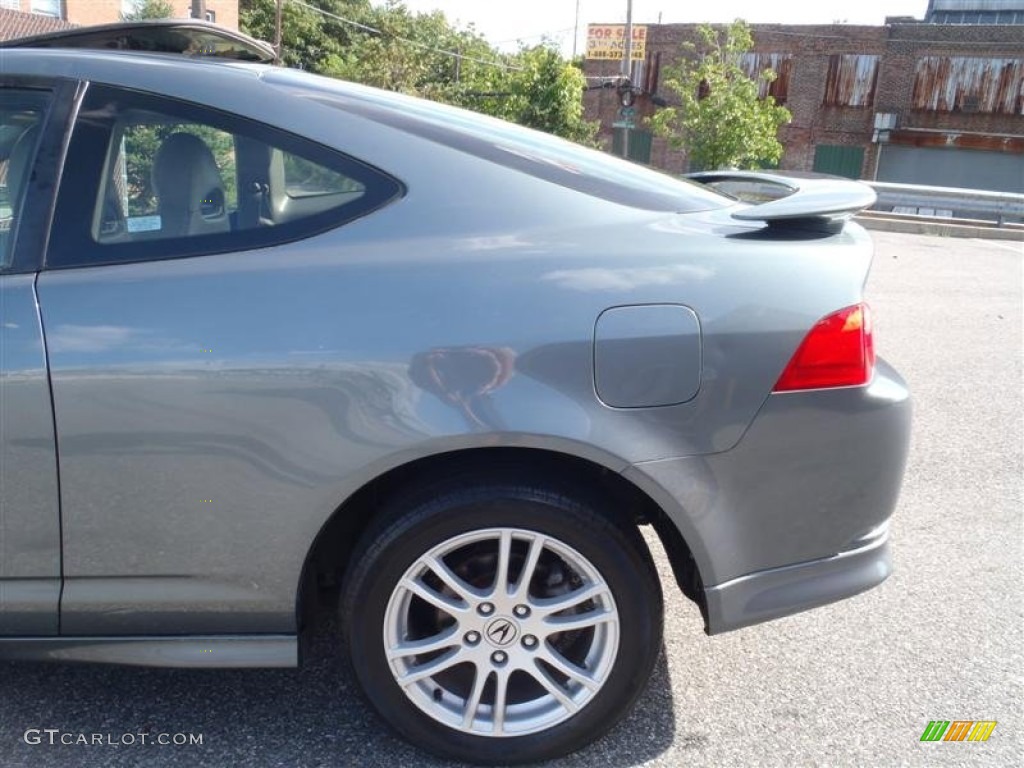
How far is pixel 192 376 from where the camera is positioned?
211 centimetres

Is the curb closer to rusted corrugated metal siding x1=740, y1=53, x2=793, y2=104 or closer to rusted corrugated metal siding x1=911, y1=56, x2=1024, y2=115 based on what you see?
rusted corrugated metal siding x1=911, y1=56, x2=1024, y2=115

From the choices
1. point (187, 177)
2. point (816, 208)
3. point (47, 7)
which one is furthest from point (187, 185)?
point (47, 7)

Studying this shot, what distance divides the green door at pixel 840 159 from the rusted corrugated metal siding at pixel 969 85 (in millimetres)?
2600

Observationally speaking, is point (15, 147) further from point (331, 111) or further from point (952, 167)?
point (952, 167)

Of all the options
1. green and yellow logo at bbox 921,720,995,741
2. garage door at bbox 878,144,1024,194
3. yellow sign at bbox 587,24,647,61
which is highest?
yellow sign at bbox 587,24,647,61

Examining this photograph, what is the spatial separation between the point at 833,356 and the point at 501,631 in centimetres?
108

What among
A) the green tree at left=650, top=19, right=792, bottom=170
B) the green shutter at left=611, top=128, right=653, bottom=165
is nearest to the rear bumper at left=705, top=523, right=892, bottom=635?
the green tree at left=650, top=19, right=792, bottom=170

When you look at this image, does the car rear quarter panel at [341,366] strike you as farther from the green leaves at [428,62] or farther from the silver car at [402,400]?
the green leaves at [428,62]

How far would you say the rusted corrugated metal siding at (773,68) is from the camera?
35094mm

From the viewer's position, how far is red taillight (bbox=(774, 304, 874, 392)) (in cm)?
223

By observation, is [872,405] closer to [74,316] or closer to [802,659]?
[802,659]

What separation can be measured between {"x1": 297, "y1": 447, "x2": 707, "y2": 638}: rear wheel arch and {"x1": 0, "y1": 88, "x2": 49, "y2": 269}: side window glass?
106cm

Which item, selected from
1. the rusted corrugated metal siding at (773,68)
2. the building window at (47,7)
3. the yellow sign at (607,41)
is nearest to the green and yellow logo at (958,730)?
the building window at (47,7)

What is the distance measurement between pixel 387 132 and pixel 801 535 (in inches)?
57.9
